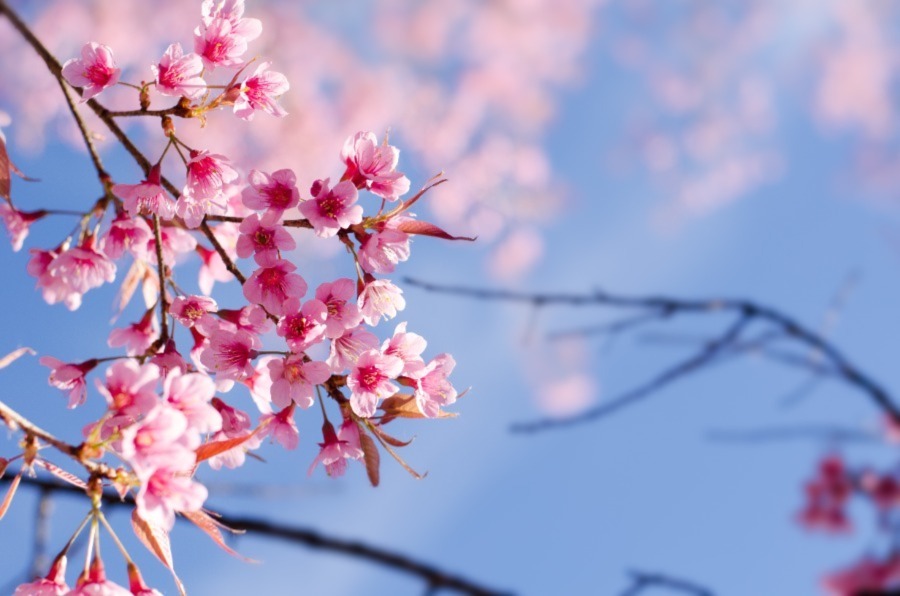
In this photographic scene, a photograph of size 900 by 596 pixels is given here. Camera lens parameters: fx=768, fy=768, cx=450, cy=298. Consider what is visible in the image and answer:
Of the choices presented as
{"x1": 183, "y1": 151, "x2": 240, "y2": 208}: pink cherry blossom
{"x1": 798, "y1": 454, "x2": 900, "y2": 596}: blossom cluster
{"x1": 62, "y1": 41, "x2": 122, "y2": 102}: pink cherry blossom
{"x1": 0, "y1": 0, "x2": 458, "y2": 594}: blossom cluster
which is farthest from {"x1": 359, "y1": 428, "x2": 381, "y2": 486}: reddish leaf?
{"x1": 798, "y1": 454, "x2": 900, "y2": 596}: blossom cluster

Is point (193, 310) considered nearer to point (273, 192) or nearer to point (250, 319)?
point (250, 319)

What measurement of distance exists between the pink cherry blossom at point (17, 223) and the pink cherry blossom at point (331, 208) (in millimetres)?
599

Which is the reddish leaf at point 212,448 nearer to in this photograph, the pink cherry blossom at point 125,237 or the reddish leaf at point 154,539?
the reddish leaf at point 154,539

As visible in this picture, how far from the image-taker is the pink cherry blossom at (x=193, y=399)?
0.90 m

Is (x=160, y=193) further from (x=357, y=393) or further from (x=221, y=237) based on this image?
(x=357, y=393)

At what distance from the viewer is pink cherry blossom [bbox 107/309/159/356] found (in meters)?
1.21

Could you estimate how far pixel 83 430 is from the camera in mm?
924

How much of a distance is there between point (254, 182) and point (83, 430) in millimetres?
383

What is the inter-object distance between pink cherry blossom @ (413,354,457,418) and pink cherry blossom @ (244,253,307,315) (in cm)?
21

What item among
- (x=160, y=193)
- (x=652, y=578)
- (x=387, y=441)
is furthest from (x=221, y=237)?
(x=652, y=578)

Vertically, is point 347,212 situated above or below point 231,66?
below

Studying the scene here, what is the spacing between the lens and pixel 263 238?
1.06 meters

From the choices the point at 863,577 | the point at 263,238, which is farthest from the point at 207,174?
the point at 863,577

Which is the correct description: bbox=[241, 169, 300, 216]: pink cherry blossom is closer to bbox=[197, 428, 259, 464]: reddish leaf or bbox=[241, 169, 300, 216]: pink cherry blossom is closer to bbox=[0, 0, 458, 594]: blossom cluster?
bbox=[0, 0, 458, 594]: blossom cluster
